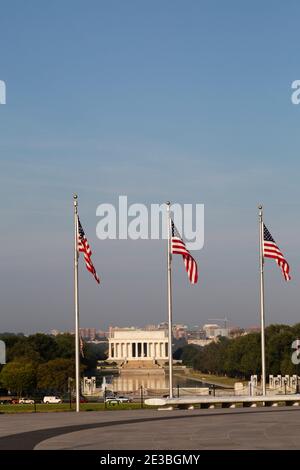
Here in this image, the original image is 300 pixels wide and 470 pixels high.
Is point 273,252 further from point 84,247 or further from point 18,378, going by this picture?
point 18,378

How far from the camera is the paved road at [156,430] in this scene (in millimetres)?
29127

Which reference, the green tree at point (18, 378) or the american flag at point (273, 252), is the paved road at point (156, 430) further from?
the green tree at point (18, 378)

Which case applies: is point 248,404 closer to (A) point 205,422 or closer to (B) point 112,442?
(A) point 205,422

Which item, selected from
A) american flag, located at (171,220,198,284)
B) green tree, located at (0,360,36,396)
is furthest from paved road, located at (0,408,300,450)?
green tree, located at (0,360,36,396)

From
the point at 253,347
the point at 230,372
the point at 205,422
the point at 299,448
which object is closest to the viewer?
the point at 299,448

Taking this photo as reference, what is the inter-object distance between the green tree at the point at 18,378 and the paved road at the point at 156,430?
68675 mm

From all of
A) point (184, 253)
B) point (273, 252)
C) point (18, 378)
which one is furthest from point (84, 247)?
point (18, 378)

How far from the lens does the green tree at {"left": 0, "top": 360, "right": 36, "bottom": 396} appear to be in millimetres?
112250

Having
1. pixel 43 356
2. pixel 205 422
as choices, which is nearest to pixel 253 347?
pixel 43 356

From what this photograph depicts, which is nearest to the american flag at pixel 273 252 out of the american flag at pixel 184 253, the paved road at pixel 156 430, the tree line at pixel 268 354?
the american flag at pixel 184 253

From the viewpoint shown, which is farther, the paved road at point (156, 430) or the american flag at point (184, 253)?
the american flag at point (184, 253)
